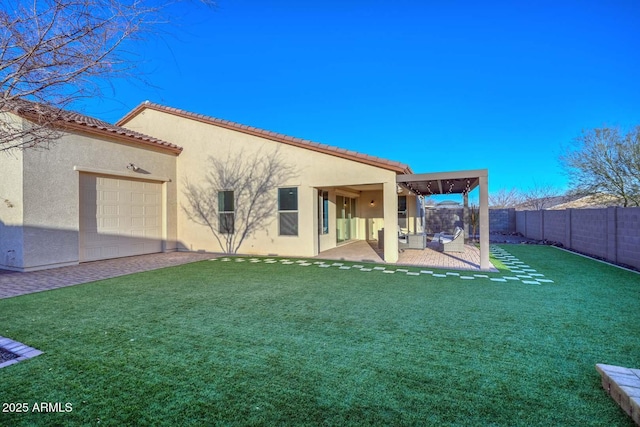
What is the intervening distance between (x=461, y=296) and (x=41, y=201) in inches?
411

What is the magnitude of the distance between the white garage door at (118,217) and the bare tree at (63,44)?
7235 millimetres

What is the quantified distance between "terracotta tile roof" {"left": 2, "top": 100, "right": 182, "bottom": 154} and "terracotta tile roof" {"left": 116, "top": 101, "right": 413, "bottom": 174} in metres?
1.36

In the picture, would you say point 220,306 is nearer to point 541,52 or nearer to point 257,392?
point 257,392

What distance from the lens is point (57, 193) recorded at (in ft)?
27.5

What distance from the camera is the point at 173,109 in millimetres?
12094

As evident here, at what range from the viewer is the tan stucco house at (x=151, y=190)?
8039 mm

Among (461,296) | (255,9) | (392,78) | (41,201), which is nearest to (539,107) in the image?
(392,78)

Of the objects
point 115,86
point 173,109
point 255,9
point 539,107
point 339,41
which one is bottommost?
point 115,86

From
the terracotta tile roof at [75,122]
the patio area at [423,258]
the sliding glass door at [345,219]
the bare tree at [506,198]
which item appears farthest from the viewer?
the bare tree at [506,198]

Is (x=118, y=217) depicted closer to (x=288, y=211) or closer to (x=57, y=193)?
(x=57, y=193)

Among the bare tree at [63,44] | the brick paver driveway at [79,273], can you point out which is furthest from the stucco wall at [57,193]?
the bare tree at [63,44]

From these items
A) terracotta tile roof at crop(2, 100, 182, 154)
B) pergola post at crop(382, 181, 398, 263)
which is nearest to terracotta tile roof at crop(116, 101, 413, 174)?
pergola post at crop(382, 181, 398, 263)

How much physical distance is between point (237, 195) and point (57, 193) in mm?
5153

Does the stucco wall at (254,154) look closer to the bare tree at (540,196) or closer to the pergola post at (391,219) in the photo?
the pergola post at (391,219)
